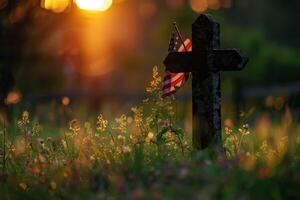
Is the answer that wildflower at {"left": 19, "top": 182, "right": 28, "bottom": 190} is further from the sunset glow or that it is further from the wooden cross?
the sunset glow

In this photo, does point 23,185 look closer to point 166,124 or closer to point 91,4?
point 166,124

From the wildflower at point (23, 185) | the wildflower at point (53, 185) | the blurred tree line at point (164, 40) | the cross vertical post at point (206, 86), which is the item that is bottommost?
the wildflower at point (23, 185)

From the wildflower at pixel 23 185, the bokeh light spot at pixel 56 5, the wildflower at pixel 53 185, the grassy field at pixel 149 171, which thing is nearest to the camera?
the grassy field at pixel 149 171

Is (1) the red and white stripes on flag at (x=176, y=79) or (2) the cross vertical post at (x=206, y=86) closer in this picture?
(2) the cross vertical post at (x=206, y=86)

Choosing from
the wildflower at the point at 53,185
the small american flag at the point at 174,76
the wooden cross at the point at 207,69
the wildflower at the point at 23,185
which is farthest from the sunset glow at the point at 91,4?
the wildflower at the point at 53,185

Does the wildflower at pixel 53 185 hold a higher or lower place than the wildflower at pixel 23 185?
higher

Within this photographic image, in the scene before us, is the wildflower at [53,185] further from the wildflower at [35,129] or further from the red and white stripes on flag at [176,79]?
the red and white stripes on flag at [176,79]

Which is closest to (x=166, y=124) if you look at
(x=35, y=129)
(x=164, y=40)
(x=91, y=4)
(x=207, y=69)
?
(x=207, y=69)

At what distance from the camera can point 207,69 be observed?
22.1 feet

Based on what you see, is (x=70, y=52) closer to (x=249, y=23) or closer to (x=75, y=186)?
(x=75, y=186)

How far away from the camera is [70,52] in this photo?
20844 mm

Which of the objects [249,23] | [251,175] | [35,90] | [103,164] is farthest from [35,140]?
[249,23]

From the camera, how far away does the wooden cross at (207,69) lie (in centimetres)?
662

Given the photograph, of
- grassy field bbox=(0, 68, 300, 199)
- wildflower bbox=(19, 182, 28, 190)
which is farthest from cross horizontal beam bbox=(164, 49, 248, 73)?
wildflower bbox=(19, 182, 28, 190)
